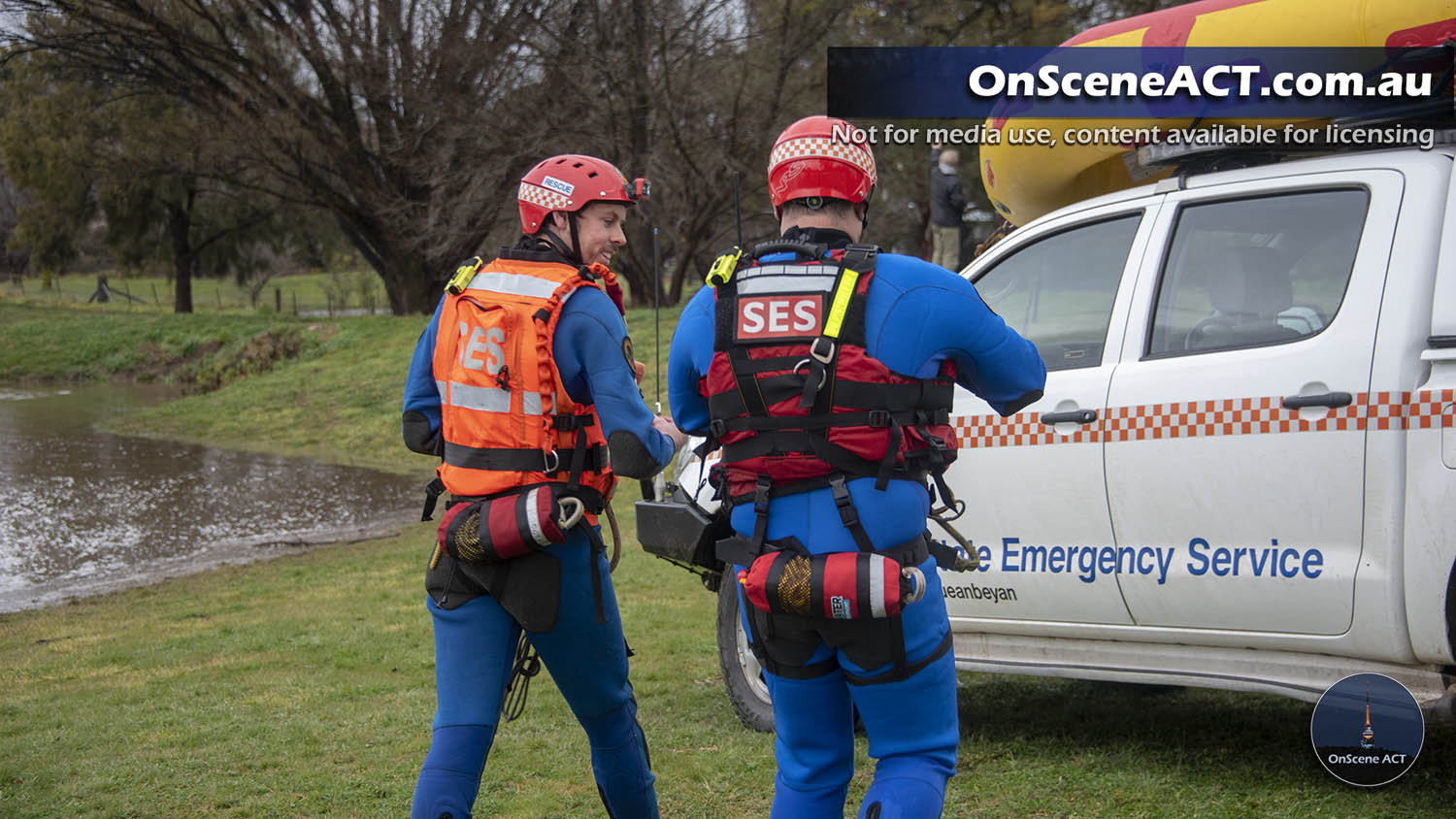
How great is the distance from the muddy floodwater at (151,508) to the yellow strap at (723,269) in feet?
26.8

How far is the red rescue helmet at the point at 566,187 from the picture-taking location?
12.5 ft

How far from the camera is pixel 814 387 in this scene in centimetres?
311

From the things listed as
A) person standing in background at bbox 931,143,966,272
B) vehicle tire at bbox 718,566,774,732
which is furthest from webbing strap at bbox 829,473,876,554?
person standing in background at bbox 931,143,966,272

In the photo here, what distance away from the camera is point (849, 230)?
11.0ft

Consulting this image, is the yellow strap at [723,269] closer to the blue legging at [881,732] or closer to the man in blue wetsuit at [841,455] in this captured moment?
the man in blue wetsuit at [841,455]

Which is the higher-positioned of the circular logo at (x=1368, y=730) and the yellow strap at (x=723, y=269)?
the yellow strap at (x=723, y=269)

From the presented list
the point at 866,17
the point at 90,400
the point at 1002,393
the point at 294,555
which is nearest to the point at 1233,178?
the point at 1002,393

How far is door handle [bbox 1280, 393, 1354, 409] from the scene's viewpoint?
4.08m

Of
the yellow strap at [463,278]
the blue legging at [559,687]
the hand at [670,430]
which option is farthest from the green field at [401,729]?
the yellow strap at [463,278]

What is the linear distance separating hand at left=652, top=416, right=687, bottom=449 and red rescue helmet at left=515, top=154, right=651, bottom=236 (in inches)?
25.2

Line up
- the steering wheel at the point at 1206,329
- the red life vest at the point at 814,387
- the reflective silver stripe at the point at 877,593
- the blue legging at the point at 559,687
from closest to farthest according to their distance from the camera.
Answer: the reflective silver stripe at the point at 877,593 < the red life vest at the point at 814,387 < the blue legging at the point at 559,687 < the steering wheel at the point at 1206,329

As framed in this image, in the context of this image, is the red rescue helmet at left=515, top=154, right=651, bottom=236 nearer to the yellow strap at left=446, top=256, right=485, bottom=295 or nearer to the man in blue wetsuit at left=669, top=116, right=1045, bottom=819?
the yellow strap at left=446, top=256, right=485, bottom=295

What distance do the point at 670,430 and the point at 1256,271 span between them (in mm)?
2173

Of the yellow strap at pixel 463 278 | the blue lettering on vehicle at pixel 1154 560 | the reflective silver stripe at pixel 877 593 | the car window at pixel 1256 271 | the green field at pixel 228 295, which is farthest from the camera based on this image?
the green field at pixel 228 295
